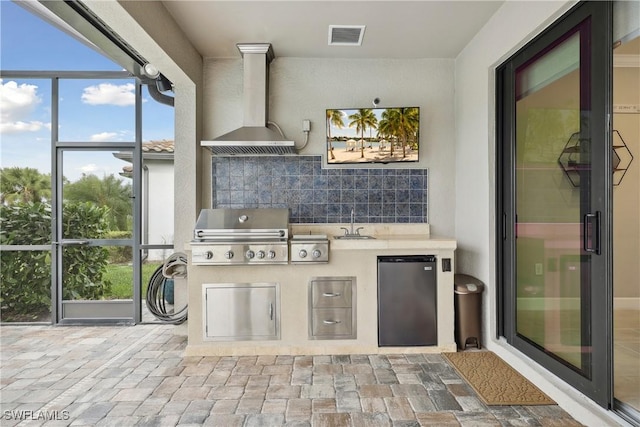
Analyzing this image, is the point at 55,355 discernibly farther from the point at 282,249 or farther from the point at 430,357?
the point at 430,357

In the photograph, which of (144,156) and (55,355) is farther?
(144,156)

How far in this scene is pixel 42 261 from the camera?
4484 mm

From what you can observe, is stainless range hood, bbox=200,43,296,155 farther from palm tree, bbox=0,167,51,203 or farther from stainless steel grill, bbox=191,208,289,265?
palm tree, bbox=0,167,51,203

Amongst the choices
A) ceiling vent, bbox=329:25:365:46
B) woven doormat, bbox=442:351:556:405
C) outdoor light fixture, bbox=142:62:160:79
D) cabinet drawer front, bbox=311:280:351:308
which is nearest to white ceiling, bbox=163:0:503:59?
ceiling vent, bbox=329:25:365:46

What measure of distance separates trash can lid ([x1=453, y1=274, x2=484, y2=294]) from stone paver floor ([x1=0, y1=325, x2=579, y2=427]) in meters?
0.66

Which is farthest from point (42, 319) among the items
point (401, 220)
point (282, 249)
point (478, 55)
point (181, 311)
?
point (478, 55)

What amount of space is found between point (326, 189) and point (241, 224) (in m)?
1.10

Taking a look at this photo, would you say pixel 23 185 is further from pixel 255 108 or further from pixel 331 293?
pixel 331 293

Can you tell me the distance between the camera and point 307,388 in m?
2.74

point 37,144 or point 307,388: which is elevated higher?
point 37,144

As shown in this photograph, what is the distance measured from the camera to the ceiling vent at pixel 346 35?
3.55 m

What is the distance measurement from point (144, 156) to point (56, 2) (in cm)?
192

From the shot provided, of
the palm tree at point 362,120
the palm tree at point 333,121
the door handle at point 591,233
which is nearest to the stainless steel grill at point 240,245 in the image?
the palm tree at point 333,121

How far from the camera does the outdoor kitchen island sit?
135 inches
